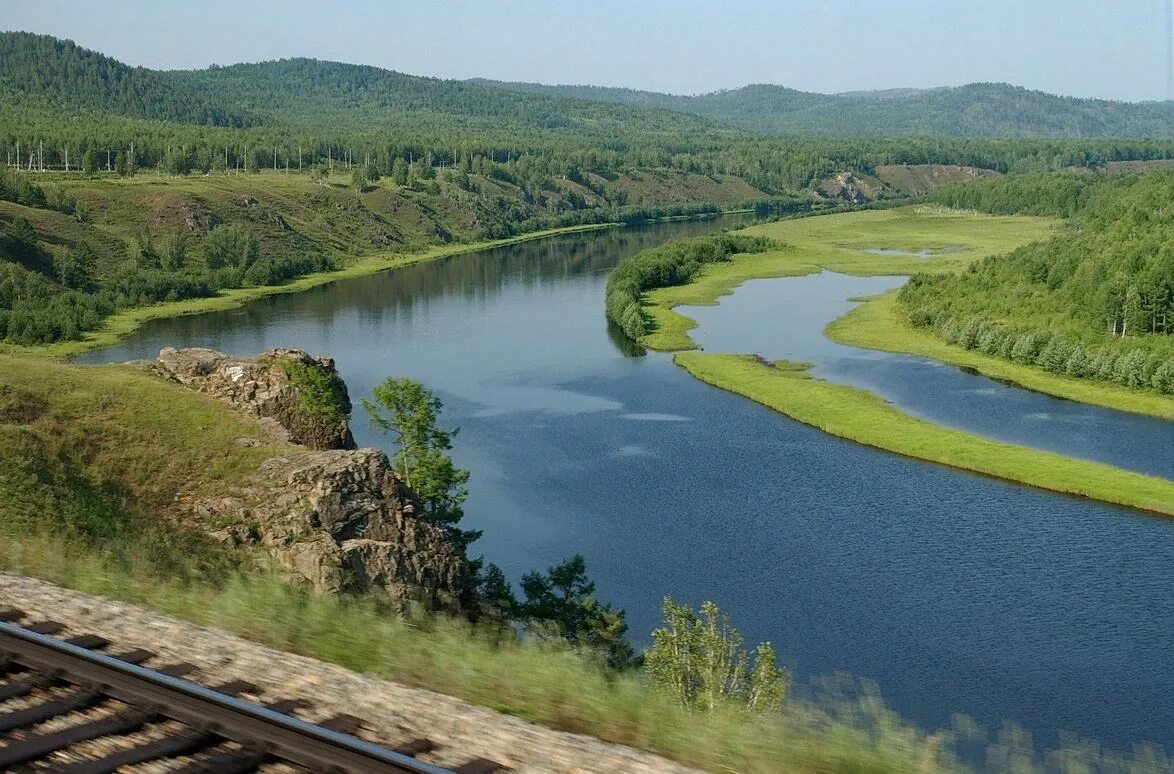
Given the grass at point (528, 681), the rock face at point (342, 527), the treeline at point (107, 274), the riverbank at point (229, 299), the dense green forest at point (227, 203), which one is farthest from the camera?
the dense green forest at point (227, 203)

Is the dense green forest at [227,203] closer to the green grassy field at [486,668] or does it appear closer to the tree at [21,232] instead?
the tree at [21,232]

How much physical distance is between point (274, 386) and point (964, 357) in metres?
48.2

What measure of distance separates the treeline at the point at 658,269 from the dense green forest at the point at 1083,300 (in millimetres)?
19612

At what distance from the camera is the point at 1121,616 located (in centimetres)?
3062

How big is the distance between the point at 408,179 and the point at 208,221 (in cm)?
4439

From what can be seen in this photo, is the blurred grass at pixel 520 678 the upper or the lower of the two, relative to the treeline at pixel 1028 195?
lower

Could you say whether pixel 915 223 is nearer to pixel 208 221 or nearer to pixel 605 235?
pixel 605 235

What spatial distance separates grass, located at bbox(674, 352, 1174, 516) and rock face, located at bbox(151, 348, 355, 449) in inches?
989

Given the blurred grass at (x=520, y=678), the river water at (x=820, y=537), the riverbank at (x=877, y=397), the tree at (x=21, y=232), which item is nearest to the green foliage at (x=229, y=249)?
the tree at (x=21, y=232)

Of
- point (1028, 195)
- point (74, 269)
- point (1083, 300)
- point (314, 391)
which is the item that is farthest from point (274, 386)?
point (1028, 195)

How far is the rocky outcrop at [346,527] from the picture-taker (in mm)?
24203

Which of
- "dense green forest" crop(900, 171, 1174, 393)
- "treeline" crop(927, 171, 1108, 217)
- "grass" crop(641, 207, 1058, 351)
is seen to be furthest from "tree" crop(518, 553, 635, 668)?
"treeline" crop(927, 171, 1108, 217)

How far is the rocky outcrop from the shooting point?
24203mm

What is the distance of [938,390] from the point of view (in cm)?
6012
